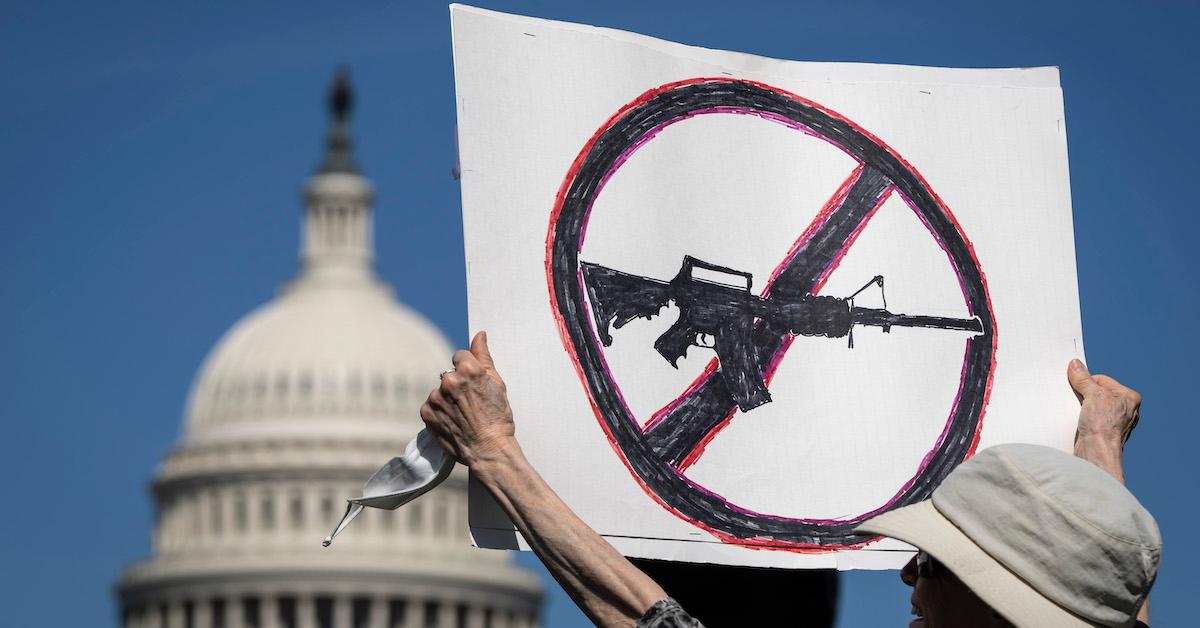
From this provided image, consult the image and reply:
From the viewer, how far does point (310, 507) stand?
77250 mm

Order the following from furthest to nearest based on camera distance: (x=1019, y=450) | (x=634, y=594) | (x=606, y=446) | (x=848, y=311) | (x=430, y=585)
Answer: (x=430, y=585)
(x=848, y=311)
(x=606, y=446)
(x=634, y=594)
(x=1019, y=450)

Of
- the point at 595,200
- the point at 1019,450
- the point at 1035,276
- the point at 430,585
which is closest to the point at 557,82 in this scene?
the point at 595,200

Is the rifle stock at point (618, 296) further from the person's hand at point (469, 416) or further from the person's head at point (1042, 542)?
the person's head at point (1042, 542)

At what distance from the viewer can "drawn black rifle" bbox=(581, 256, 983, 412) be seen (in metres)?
3.58

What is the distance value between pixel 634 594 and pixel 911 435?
0.91 meters

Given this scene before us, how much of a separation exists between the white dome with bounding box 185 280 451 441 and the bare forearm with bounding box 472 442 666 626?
76.3m

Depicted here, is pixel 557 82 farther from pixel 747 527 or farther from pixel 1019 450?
pixel 1019 450

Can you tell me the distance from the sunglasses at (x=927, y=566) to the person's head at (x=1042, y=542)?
1.8 inches

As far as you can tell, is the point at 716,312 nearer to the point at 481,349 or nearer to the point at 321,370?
the point at 481,349

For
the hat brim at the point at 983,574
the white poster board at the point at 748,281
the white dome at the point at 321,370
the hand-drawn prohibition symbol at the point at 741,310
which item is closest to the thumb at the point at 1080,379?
the white poster board at the point at 748,281

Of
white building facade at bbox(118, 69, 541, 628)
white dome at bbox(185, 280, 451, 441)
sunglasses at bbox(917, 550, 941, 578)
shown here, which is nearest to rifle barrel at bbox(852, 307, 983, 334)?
sunglasses at bbox(917, 550, 941, 578)

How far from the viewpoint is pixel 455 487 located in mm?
79000

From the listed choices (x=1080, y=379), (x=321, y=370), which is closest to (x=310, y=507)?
(x=321, y=370)

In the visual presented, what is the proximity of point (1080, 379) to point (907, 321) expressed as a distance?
0.95ft
